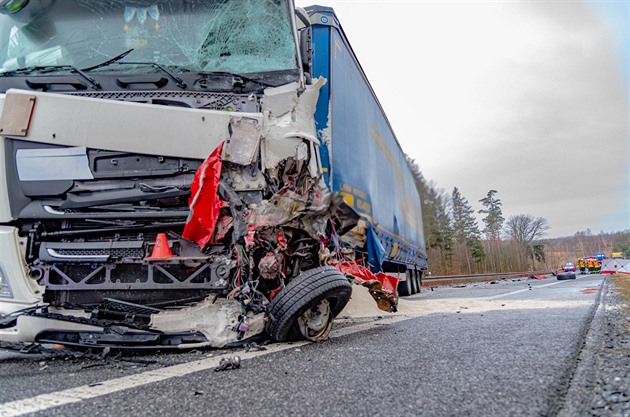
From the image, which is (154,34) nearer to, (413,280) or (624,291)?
(624,291)

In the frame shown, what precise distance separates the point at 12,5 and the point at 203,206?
7.85 feet

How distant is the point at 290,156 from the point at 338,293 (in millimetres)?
1014

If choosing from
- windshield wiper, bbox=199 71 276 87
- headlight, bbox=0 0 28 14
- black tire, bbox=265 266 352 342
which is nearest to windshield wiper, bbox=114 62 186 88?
windshield wiper, bbox=199 71 276 87

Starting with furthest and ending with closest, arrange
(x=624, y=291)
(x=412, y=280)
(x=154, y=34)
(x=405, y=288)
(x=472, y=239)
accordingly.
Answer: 1. (x=472, y=239)
2. (x=412, y=280)
3. (x=405, y=288)
4. (x=624, y=291)
5. (x=154, y=34)

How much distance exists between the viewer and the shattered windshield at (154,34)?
3.25 metres

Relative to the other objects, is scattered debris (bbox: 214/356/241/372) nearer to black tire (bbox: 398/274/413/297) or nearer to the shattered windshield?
the shattered windshield

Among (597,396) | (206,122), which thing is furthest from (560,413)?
(206,122)

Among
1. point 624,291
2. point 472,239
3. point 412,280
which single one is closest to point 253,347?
point 624,291

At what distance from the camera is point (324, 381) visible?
1.94 meters

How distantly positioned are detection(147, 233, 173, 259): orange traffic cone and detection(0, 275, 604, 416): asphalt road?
62 centimetres

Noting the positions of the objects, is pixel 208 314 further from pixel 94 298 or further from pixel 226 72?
pixel 226 72

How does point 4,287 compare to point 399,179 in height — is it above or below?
below

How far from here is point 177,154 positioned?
2871 millimetres

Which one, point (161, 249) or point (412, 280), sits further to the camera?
point (412, 280)
